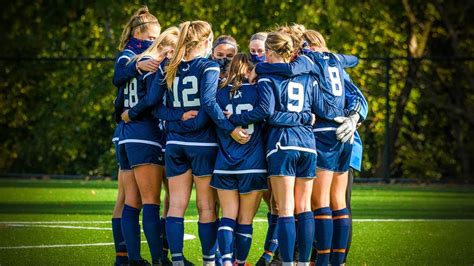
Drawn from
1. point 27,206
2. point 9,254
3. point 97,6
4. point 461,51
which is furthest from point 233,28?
point 9,254

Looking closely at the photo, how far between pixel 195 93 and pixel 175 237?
3.74 ft

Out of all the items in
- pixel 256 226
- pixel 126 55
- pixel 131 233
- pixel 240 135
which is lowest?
pixel 256 226

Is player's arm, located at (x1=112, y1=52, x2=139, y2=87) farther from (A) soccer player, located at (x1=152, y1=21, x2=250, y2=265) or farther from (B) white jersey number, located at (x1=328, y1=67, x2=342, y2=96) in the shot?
(B) white jersey number, located at (x1=328, y1=67, x2=342, y2=96)

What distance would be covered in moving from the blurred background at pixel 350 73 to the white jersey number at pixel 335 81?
1201cm

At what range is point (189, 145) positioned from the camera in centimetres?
853

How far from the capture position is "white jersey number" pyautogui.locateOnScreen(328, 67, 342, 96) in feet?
28.6

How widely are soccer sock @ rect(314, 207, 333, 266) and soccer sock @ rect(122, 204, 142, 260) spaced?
1.45 m

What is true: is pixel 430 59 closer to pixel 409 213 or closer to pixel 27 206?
pixel 409 213

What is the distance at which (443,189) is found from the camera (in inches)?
768

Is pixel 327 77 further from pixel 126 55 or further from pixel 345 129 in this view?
pixel 126 55

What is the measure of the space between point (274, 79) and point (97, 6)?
1477 cm

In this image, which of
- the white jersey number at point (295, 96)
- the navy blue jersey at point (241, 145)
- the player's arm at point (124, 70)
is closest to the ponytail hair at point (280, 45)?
the white jersey number at point (295, 96)

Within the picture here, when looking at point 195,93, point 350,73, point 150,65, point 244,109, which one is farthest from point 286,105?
point 350,73

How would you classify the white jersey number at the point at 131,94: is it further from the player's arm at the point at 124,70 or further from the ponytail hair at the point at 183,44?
the ponytail hair at the point at 183,44
